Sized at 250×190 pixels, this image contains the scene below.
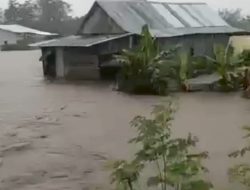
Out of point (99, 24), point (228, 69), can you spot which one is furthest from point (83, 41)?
point (228, 69)

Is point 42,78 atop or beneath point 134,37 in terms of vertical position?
beneath

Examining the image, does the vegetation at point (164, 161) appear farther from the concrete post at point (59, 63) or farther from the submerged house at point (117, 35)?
the concrete post at point (59, 63)

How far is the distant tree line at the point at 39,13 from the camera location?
59.2 meters

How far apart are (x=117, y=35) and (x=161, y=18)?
2.79 meters

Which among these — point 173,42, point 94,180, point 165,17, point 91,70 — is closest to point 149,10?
point 165,17

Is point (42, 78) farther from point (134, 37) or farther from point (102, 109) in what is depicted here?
point (102, 109)

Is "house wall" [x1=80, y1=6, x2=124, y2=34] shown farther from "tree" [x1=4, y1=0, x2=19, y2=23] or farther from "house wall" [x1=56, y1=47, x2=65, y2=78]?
"tree" [x1=4, y1=0, x2=19, y2=23]

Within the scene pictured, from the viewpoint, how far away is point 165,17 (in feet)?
73.2

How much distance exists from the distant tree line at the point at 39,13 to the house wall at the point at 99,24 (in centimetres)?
3643

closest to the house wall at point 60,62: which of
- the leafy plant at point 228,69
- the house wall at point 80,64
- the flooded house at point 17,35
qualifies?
the house wall at point 80,64

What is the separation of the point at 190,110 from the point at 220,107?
81 cm

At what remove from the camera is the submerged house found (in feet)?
65.4

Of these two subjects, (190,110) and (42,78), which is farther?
(42,78)

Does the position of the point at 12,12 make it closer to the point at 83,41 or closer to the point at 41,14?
the point at 41,14
